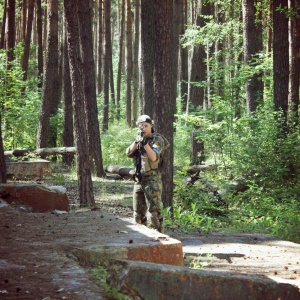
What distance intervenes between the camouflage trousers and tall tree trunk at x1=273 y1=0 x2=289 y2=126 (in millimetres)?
8795

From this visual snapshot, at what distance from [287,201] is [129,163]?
27.5ft

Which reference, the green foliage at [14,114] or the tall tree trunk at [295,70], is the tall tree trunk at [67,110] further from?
the tall tree trunk at [295,70]

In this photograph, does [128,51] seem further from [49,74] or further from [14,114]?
[49,74]

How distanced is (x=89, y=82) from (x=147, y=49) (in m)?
2.00

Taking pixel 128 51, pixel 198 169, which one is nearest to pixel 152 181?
pixel 198 169

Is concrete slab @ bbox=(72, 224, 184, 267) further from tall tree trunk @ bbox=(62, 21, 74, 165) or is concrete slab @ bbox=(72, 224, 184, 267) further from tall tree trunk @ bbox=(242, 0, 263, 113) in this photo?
tall tree trunk @ bbox=(62, 21, 74, 165)

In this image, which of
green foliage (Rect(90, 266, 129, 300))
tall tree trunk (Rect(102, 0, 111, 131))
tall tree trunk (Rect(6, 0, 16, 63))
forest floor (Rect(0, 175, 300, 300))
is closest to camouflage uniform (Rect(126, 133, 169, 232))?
forest floor (Rect(0, 175, 300, 300))

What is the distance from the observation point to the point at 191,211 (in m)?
13.3

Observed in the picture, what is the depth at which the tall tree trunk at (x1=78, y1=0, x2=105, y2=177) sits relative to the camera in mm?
16922

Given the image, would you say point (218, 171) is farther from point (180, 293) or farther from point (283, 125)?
point (180, 293)

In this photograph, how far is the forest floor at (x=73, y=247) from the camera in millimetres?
4637

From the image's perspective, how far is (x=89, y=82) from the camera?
1753 centimetres

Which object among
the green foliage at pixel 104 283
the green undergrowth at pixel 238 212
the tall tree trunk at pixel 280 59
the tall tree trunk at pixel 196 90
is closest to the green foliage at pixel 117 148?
the tall tree trunk at pixel 196 90

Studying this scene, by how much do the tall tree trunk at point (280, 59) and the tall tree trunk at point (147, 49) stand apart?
3447 millimetres
